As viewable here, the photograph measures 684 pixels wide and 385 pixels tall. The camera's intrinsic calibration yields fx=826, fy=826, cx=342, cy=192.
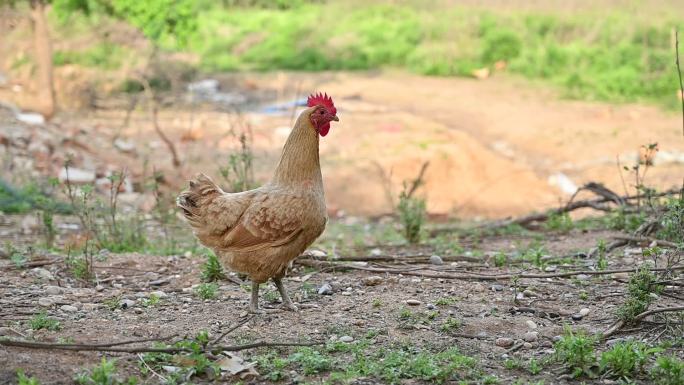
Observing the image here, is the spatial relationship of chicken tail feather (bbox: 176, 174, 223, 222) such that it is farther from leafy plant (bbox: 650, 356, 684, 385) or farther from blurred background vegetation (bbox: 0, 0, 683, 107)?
blurred background vegetation (bbox: 0, 0, 683, 107)

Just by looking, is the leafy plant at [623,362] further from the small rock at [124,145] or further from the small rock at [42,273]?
the small rock at [124,145]

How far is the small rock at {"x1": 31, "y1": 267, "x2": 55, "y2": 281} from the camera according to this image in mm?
5918

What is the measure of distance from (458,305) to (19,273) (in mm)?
3194

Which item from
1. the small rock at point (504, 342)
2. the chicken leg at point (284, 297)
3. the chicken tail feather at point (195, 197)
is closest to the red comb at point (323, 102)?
the chicken tail feather at point (195, 197)

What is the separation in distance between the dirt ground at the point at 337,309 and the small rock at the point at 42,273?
2 cm

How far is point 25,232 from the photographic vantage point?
8523 mm

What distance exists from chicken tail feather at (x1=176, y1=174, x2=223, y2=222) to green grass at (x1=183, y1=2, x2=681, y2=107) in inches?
456

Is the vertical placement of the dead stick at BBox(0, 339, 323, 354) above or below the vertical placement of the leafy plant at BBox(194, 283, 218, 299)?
above

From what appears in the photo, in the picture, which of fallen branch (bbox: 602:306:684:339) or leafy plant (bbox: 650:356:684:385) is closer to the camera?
leafy plant (bbox: 650:356:684:385)

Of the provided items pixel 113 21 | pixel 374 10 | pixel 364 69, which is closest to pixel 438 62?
pixel 364 69

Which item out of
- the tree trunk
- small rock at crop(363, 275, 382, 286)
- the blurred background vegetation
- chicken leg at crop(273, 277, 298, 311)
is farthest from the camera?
the blurred background vegetation

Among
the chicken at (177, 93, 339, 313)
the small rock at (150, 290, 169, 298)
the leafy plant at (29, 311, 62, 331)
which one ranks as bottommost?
the small rock at (150, 290, 169, 298)

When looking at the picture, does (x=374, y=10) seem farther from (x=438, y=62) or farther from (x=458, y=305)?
(x=458, y=305)

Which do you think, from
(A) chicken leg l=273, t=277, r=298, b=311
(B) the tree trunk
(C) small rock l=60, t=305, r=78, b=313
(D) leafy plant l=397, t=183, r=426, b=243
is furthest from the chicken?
(B) the tree trunk
